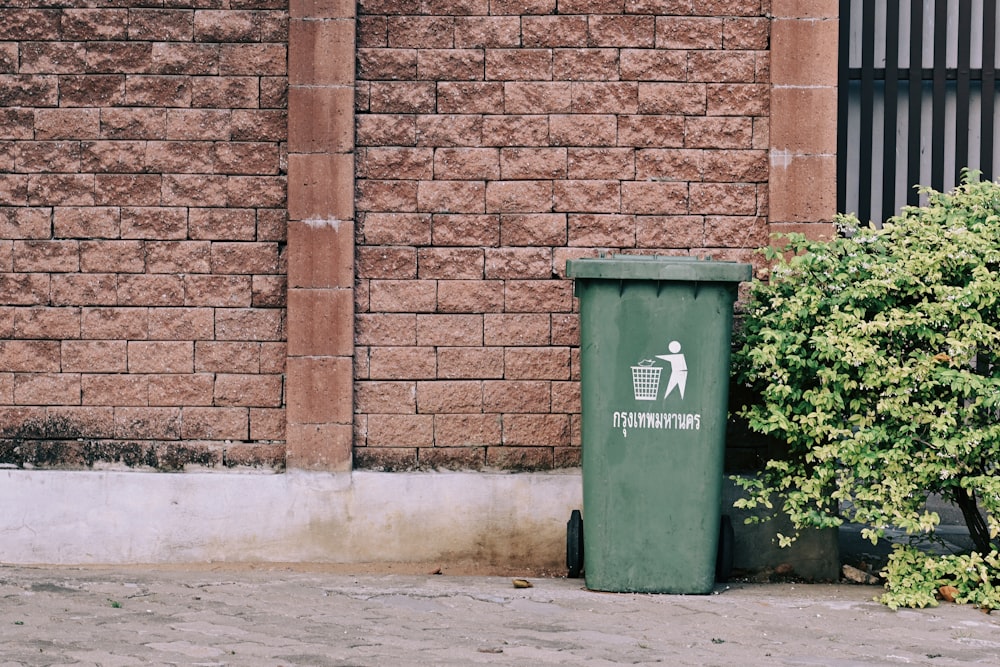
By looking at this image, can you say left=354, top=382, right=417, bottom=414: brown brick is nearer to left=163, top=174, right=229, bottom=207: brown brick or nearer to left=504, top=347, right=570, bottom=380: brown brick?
left=504, top=347, right=570, bottom=380: brown brick

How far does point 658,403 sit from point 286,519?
2183mm

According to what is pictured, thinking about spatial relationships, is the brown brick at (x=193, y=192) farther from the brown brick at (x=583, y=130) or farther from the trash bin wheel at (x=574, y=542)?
the trash bin wheel at (x=574, y=542)

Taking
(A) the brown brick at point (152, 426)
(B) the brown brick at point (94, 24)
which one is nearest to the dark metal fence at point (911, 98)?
(A) the brown brick at point (152, 426)

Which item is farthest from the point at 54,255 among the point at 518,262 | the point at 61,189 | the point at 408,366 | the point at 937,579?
the point at 937,579

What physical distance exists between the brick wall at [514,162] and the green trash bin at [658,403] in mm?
832

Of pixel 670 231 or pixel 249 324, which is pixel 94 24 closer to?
pixel 249 324

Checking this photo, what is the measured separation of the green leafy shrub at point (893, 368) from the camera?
5.64 m

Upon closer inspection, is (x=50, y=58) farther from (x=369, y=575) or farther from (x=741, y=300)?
(x=741, y=300)

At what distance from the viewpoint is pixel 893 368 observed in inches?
222

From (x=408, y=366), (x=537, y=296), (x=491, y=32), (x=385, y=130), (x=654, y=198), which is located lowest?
(x=408, y=366)

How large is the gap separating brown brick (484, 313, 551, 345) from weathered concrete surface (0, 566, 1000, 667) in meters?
1.30

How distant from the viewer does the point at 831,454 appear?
5723mm

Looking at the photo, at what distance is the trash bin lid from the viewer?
5.74m

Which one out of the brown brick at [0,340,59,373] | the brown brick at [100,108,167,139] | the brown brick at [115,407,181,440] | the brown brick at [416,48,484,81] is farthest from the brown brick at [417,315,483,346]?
the brown brick at [0,340,59,373]
